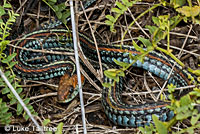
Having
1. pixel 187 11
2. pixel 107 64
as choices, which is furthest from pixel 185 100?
pixel 107 64

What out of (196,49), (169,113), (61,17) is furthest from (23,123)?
(196,49)

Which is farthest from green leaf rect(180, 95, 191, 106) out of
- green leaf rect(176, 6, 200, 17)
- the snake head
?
the snake head

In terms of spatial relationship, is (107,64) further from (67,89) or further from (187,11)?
(187,11)

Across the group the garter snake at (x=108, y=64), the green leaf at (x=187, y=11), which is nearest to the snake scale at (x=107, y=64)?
the garter snake at (x=108, y=64)

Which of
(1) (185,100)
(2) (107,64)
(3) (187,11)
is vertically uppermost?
(3) (187,11)

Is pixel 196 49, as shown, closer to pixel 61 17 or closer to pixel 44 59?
pixel 61 17

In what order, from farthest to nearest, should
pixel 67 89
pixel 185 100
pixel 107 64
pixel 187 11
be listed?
pixel 107 64 → pixel 67 89 → pixel 187 11 → pixel 185 100
